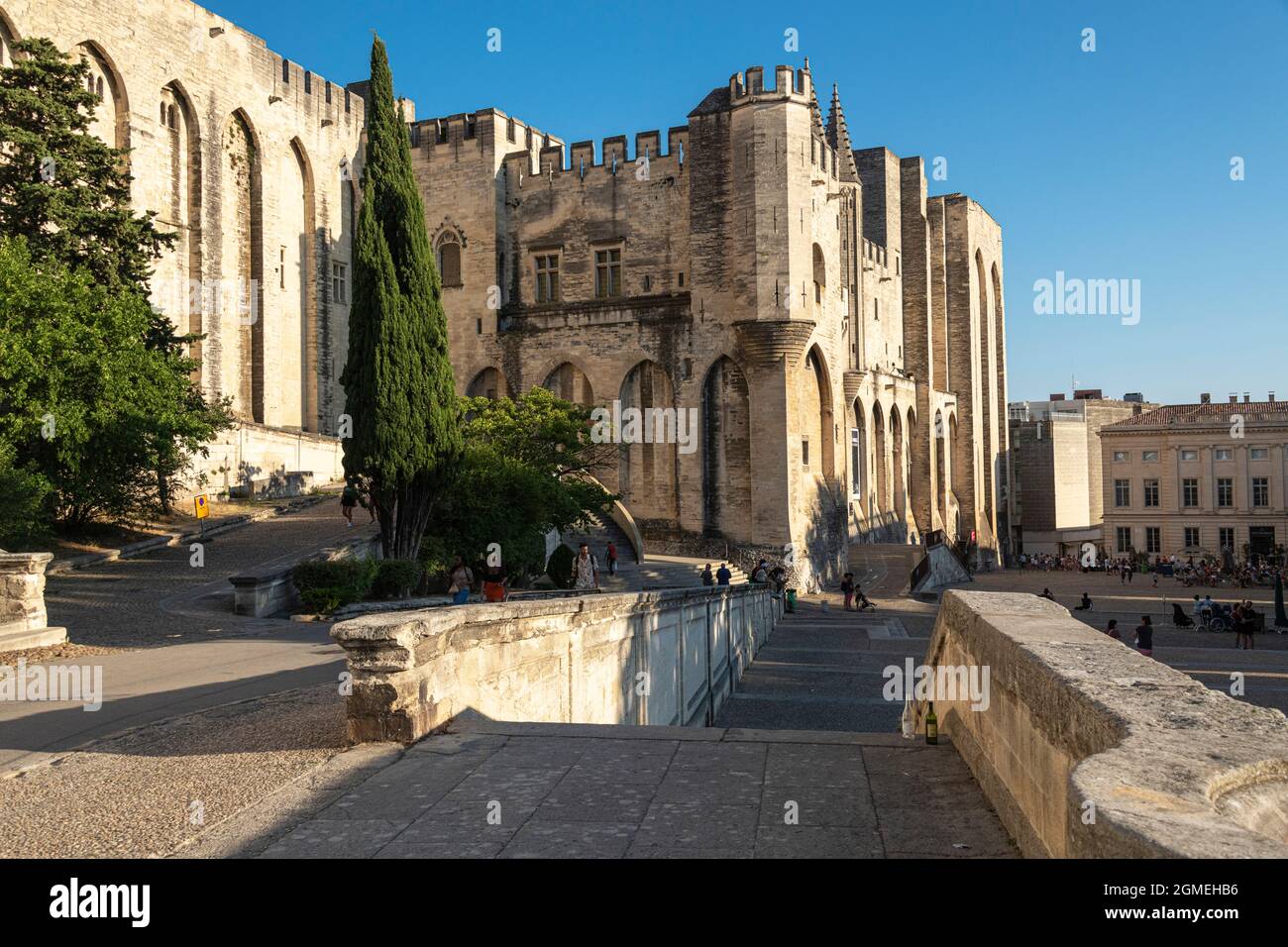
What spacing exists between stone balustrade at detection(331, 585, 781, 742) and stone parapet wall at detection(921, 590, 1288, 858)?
3204mm

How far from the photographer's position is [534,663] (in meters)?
8.29

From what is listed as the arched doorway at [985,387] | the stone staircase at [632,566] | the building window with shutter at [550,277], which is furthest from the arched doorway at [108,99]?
the arched doorway at [985,387]

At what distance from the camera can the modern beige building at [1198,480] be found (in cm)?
6097

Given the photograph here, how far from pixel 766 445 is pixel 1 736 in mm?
29062

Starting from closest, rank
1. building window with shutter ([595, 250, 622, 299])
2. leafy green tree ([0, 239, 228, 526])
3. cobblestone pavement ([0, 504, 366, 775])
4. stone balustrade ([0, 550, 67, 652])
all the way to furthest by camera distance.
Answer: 1. cobblestone pavement ([0, 504, 366, 775])
2. stone balustrade ([0, 550, 67, 652])
3. leafy green tree ([0, 239, 228, 526])
4. building window with shutter ([595, 250, 622, 299])

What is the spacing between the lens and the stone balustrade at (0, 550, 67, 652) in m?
12.6

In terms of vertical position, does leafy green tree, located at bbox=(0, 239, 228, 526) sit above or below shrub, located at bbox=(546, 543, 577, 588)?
above

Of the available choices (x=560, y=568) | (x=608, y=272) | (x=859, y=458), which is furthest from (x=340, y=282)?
(x=859, y=458)

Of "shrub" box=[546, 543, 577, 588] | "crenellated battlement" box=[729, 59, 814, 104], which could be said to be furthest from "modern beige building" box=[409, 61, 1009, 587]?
"shrub" box=[546, 543, 577, 588]

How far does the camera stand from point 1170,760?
3102 millimetres

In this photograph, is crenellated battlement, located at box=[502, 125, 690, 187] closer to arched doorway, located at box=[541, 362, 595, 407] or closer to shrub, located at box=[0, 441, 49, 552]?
arched doorway, located at box=[541, 362, 595, 407]

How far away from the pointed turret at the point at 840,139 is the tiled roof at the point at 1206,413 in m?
31.3

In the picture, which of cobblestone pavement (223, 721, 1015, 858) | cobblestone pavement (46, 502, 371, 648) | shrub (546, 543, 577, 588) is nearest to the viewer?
cobblestone pavement (223, 721, 1015, 858)
